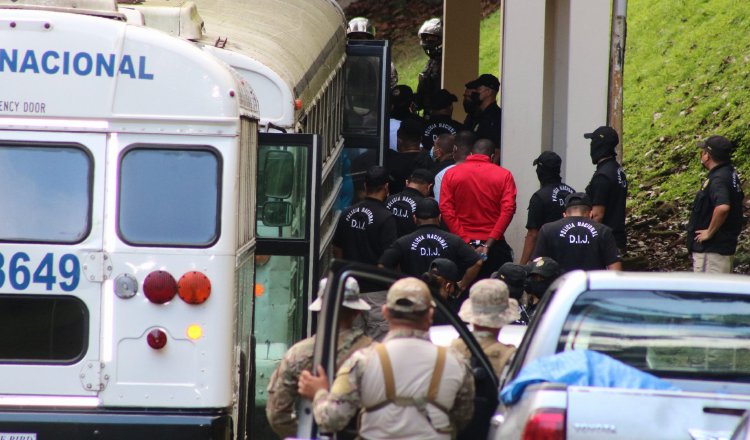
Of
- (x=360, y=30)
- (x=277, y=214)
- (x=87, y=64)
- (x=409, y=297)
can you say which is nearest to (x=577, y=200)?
(x=277, y=214)

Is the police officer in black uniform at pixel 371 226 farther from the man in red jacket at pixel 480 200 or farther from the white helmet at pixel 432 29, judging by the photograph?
the white helmet at pixel 432 29

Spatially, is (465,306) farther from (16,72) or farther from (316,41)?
(316,41)

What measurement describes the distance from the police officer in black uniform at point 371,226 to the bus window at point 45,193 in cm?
359

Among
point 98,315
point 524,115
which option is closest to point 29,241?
point 98,315

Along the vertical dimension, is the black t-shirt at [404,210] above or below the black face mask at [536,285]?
above

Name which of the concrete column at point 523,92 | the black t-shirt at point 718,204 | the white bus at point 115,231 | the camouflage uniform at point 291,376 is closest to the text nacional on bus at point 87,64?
the white bus at point 115,231

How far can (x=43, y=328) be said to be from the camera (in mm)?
6508

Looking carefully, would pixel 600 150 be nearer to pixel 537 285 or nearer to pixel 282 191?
pixel 537 285

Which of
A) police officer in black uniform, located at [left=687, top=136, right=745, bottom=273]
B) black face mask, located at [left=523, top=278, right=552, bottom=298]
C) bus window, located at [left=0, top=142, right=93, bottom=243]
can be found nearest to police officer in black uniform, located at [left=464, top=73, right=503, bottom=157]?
police officer in black uniform, located at [left=687, top=136, right=745, bottom=273]

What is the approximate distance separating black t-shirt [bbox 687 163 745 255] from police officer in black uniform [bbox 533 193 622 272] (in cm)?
198

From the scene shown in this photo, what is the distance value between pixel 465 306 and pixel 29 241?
2151 mm

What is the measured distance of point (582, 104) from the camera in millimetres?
12656

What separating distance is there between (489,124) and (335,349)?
29.2ft

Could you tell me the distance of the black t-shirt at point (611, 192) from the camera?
10.6m
